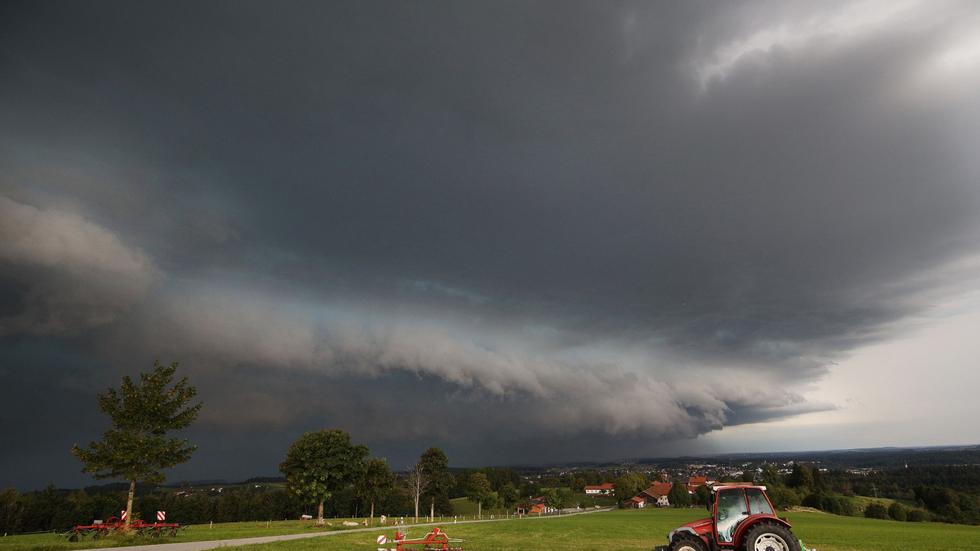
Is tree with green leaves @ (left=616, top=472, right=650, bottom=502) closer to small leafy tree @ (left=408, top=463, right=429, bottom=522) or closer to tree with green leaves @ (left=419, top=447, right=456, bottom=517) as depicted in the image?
tree with green leaves @ (left=419, top=447, right=456, bottom=517)

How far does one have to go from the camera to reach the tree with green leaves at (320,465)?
65.6 metres

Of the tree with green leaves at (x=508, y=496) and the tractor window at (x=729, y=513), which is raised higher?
the tractor window at (x=729, y=513)

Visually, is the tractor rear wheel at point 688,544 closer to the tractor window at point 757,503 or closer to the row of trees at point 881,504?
the tractor window at point 757,503

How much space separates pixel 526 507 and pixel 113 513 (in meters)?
107

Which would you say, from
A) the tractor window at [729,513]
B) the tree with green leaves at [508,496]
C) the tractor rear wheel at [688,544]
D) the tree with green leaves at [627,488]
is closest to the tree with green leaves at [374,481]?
the tree with green leaves at [508,496]

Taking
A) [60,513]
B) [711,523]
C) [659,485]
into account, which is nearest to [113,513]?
[60,513]

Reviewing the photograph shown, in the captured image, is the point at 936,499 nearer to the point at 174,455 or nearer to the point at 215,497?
the point at 174,455

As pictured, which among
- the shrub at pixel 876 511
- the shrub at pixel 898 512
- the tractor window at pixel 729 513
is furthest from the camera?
the shrub at pixel 876 511

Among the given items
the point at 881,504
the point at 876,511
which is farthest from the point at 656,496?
the point at 876,511

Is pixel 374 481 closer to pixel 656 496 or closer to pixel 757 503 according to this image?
pixel 757 503

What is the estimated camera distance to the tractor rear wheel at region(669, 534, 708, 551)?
16219mm

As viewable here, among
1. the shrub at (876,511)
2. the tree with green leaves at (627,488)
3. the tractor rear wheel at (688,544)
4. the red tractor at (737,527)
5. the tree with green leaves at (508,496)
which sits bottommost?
the shrub at (876,511)

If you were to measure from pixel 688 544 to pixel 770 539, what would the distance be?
2519 millimetres

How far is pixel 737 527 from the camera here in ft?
52.5
